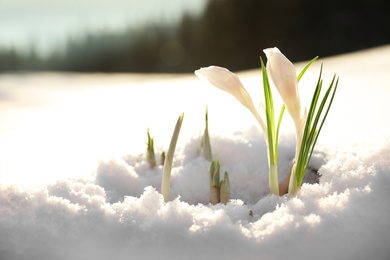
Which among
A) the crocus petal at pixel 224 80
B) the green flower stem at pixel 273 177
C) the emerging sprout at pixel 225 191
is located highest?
the crocus petal at pixel 224 80

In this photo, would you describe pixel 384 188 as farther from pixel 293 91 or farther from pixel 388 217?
pixel 293 91

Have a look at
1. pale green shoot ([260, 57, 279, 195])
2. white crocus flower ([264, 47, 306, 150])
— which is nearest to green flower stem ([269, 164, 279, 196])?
pale green shoot ([260, 57, 279, 195])

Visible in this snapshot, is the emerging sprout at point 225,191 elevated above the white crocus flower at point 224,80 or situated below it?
below

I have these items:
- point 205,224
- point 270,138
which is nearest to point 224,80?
point 270,138

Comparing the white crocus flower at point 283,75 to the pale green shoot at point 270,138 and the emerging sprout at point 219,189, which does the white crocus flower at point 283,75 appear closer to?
the pale green shoot at point 270,138

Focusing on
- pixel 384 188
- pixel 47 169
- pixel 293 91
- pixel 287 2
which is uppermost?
pixel 287 2

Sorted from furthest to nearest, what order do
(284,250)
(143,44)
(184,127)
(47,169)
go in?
(143,44)
(184,127)
(47,169)
(284,250)

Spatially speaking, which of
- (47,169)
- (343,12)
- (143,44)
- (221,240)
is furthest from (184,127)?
(143,44)

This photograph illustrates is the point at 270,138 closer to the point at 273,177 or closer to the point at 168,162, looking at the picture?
the point at 273,177

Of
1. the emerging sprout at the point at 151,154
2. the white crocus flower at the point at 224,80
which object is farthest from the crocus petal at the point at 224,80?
the emerging sprout at the point at 151,154
